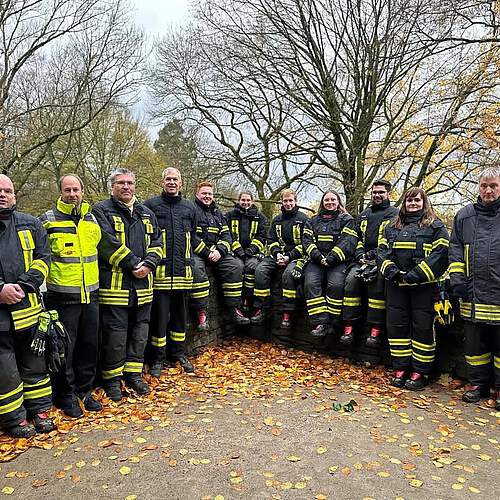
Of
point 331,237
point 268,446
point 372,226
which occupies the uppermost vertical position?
point 372,226

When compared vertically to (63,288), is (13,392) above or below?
below

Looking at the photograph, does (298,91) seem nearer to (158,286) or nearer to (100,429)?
(158,286)

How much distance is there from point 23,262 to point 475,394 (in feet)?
15.7

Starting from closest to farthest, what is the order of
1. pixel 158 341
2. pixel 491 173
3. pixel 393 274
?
1. pixel 491 173
2. pixel 393 274
3. pixel 158 341

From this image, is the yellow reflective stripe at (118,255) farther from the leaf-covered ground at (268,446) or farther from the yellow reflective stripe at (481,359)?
the yellow reflective stripe at (481,359)

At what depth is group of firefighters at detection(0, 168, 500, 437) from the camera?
4.43 meters

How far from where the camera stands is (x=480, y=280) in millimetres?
5164

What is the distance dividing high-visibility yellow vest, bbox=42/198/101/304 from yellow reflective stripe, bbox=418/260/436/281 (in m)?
3.50

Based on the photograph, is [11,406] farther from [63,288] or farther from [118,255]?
[118,255]

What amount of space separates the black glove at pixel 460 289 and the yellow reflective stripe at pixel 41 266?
4.11 m

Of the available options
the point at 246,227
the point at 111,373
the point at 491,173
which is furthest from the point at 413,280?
the point at 111,373

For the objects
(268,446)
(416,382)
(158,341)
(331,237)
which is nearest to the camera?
(268,446)

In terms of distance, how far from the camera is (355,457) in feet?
13.4

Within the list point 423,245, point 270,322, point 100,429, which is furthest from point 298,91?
point 100,429
